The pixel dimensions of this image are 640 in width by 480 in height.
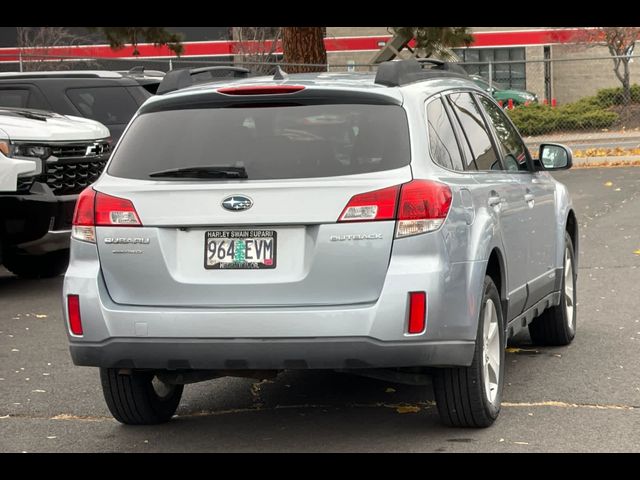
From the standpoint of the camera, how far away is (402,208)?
5.65 meters

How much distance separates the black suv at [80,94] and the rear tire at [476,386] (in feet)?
27.2

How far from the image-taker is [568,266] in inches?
342

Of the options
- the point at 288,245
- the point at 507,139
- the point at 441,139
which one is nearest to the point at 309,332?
the point at 288,245

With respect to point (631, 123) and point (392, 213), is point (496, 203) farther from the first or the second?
point (631, 123)

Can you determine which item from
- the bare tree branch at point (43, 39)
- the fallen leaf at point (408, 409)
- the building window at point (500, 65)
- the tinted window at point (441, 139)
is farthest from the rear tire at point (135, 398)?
the bare tree branch at point (43, 39)

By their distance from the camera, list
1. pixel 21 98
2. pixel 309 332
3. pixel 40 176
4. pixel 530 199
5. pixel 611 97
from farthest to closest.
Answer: pixel 611 97, pixel 21 98, pixel 40 176, pixel 530 199, pixel 309 332

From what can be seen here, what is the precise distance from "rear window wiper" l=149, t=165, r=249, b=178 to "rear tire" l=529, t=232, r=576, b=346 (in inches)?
124

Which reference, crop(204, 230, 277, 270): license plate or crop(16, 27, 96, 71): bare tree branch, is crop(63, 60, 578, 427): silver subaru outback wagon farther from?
crop(16, 27, 96, 71): bare tree branch

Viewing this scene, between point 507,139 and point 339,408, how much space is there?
2.06 meters

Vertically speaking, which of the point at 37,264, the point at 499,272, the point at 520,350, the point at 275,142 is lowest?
the point at 37,264

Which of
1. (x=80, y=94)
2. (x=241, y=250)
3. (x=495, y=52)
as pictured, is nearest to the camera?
(x=241, y=250)

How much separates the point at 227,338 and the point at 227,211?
1.82 ft

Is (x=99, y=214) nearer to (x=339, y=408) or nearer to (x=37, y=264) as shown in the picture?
(x=339, y=408)
